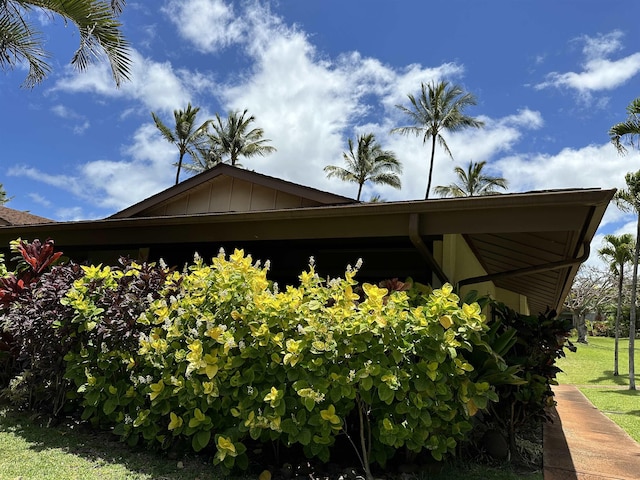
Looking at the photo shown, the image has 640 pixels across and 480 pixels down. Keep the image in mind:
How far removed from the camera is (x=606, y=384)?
56.0 ft

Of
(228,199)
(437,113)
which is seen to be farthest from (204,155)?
(228,199)

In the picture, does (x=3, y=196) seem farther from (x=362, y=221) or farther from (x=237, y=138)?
(x=362, y=221)

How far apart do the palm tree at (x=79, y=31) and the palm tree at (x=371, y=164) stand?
90.8 ft

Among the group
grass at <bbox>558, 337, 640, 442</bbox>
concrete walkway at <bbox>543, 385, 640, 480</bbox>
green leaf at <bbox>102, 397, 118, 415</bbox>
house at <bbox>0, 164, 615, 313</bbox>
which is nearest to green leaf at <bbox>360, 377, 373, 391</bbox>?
house at <bbox>0, 164, 615, 313</bbox>

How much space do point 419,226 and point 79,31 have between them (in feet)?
27.3

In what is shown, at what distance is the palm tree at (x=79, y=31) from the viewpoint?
27.9ft

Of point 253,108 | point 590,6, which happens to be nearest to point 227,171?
point 590,6

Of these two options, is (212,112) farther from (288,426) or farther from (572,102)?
(288,426)

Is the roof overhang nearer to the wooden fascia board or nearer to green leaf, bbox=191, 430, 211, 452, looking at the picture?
the wooden fascia board

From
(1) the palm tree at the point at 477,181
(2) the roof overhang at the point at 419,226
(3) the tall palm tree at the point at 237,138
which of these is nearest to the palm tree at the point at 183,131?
(3) the tall palm tree at the point at 237,138

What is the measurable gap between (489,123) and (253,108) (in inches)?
717

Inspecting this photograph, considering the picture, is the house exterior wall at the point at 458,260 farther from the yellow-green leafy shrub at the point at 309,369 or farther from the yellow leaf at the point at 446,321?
the yellow leaf at the point at 446,321

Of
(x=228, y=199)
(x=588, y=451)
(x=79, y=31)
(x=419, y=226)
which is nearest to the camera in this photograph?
(x=419, y=226)

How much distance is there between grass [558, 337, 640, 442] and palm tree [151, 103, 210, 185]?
28.0 m
